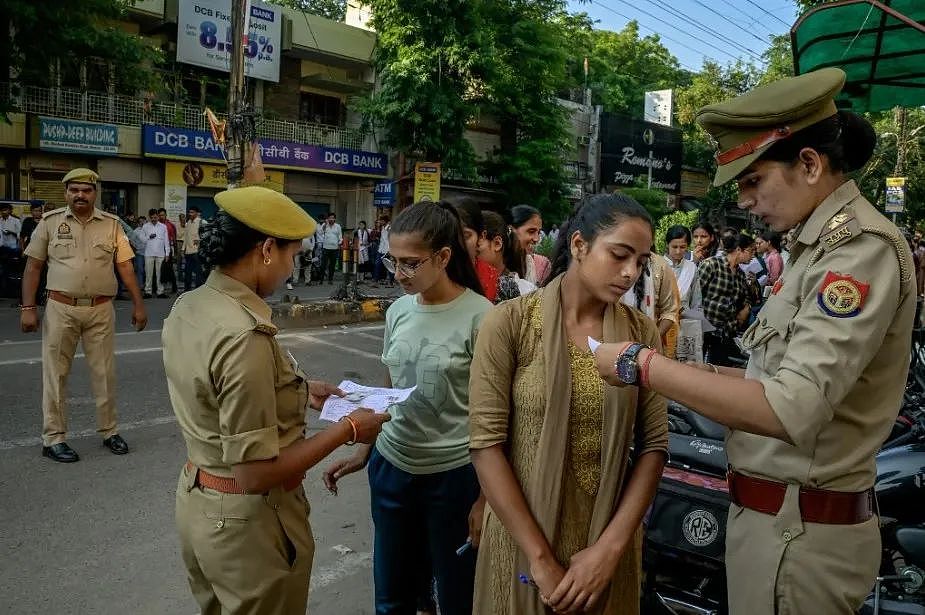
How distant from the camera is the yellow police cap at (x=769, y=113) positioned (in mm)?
1691

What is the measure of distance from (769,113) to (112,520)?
3830 millimetres

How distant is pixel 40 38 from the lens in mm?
10961

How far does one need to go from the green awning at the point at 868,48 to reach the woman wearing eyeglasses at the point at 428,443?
2.31 meters

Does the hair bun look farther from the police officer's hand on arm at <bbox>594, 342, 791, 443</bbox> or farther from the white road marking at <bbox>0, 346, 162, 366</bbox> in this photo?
the white road marking at <bbox>0, 346, 162, 366</bbox>

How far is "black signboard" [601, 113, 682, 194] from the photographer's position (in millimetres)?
32500

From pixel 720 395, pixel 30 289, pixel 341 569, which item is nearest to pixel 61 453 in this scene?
pixel 30 289

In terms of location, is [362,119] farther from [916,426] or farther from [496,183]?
[916,426]

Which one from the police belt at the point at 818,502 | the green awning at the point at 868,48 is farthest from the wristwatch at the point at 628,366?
the green awning at the point at 868,48

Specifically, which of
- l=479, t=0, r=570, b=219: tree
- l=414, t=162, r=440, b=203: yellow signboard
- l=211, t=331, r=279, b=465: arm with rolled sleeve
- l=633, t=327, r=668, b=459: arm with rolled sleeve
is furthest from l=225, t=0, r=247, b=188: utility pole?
l=479, t=0, r=570, b=219: tree

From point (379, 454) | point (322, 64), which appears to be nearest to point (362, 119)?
point (322, 64)

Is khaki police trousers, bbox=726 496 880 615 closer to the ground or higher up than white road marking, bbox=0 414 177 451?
higher up

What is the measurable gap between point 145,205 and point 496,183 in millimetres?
A: 11352

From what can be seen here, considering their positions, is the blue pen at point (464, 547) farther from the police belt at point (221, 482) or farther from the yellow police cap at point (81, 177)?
the yellow police cap at point (81, 177)

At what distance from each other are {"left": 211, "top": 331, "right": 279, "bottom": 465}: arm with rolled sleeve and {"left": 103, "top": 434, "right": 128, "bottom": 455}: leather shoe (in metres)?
3.68
